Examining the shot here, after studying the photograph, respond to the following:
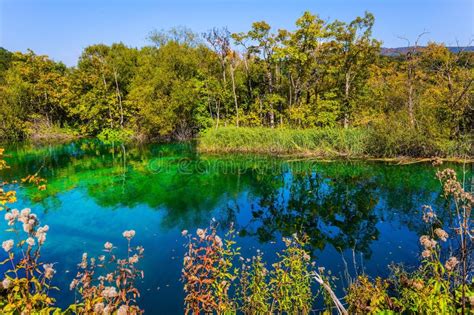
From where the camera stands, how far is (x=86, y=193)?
14.1 metres

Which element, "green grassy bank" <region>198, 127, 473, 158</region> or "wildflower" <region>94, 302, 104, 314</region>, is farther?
"green grassy bank" <region>198, 127, 473, 158</region>

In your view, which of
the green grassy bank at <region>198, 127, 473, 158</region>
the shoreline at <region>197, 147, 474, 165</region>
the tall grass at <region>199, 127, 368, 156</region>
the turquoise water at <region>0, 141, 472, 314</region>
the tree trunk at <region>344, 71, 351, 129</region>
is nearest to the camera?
the turquoise water at <region>0, 141, 472, 314</region>

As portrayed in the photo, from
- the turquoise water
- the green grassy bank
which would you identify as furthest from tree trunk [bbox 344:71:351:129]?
the turquoise water

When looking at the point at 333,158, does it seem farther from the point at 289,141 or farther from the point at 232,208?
the point at 232,208

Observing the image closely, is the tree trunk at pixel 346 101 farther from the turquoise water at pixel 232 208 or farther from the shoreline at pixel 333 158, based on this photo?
the turquoise water at pixel 232 208

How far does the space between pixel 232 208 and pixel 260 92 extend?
17.4 meters

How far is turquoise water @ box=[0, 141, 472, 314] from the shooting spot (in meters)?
7.70

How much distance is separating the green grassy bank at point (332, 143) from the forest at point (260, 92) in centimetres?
9

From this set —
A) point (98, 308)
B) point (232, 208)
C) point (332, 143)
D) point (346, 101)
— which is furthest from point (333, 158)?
point (98, 308)

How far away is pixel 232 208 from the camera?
11.8 meters

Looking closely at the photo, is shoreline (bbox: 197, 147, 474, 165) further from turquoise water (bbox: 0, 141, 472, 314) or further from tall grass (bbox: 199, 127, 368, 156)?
turquoise water (bbox: 0, 141, 472, 314)

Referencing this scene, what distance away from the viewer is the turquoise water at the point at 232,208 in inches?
303

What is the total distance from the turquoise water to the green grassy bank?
3.78 feet

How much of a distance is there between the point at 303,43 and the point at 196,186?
1363 cm
